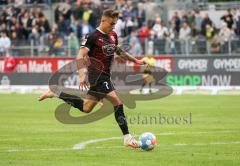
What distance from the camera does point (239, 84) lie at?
3303 centimetres

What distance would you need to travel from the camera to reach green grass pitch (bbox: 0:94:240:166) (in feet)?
36.7

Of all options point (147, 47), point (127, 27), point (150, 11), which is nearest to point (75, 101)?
point (147, 47)

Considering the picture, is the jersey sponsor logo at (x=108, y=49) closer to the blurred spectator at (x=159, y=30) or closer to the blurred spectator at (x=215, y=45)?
the blurred spectator at (x=215, y=45)

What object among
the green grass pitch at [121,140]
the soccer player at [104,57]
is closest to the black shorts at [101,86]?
the soccer player at [104,57]

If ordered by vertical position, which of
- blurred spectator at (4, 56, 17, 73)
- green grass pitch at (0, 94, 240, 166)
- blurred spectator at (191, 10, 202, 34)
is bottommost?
blurred spectator at (4, 56, 17, 73)

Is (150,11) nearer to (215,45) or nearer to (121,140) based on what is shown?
(215,45)

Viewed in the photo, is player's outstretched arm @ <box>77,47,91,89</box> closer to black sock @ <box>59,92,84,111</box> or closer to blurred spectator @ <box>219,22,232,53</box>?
black sock @ <box>59,92,84,111</box>

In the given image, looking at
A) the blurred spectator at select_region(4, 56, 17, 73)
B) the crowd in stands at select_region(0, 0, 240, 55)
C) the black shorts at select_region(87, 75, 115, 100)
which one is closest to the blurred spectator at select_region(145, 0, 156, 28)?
the crowd in stands at select_region(0, 0, 240, 55)

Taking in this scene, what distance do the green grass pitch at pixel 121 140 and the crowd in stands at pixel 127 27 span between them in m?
9.98

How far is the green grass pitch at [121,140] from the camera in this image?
11.2 metres

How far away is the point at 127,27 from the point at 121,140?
868 inches

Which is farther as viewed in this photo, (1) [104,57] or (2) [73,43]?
(2) [73,43]

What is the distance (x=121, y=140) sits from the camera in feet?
47.1

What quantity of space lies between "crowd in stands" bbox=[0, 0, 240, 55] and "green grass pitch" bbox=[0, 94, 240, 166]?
998 centimetres
